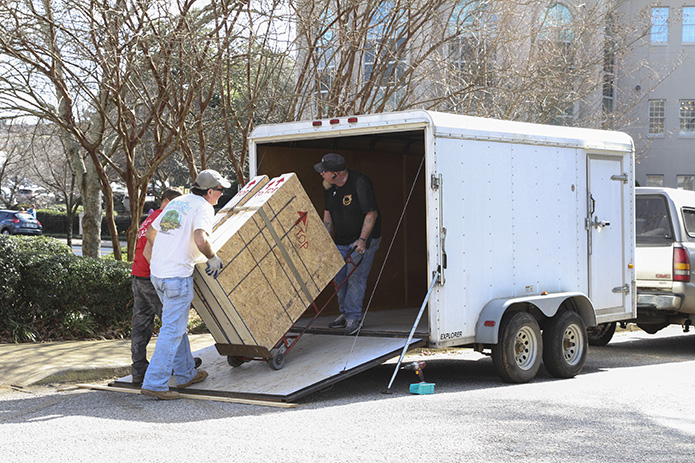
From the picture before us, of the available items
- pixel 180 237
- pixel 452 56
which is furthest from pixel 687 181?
pixel 180 237

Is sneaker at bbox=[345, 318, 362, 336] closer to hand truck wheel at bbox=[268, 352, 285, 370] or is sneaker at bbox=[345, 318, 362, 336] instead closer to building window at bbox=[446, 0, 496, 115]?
hand truck wheel at bbox=[268, 352, 285, 370]

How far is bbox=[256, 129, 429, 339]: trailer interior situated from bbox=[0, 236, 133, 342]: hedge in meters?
2.90

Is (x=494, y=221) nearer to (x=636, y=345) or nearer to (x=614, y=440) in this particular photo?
(x=614, y=440)

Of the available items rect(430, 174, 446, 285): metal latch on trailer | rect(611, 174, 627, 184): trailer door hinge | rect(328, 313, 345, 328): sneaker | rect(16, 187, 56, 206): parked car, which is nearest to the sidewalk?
rect(328, 313, 345, 328): sneaker

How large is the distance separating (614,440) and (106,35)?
27.0ft

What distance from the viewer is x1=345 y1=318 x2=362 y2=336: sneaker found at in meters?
8.76

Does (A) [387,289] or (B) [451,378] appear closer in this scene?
(B) [451,378]

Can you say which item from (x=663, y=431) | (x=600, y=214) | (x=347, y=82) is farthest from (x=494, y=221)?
(x=347, y=82)

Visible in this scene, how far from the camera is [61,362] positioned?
30.2 feet

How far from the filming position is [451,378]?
9.29 metres

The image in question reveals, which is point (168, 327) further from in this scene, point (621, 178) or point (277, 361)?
point (621, 178)

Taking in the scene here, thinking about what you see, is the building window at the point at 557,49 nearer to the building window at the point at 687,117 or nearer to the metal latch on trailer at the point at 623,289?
the metal latch on trailer at the point at 623,289

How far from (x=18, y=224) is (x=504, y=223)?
33.0 meters

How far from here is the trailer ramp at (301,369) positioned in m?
7.52
